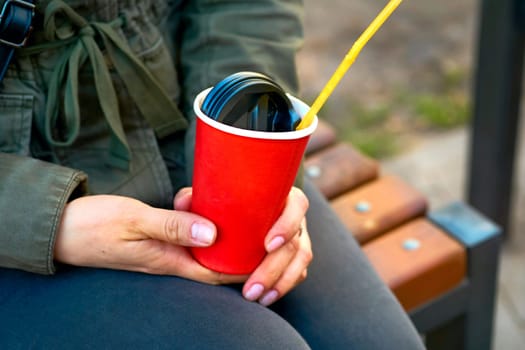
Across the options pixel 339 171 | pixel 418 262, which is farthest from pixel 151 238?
pixel 339 171

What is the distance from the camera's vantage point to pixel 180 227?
0.87 m

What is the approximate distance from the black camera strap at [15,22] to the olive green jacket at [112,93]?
0.03 meters

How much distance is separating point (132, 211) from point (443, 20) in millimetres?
2805

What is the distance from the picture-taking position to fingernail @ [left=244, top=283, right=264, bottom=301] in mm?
947

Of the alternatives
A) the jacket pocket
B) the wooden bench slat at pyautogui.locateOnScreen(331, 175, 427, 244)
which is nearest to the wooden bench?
the wooden bench slat at pyautogui.locateOnScreen(331, 175, 427, 244)

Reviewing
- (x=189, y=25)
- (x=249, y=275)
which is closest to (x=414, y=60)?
(x=189, y=25)

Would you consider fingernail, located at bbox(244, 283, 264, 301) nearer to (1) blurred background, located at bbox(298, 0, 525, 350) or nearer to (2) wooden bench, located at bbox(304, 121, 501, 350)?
(2) wooden bench, located at bbox(304, 121, 501, 350)

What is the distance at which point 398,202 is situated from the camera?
1.53m

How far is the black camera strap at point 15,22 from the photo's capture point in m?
0.93

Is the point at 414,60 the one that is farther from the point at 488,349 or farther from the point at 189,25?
the point at 189,25

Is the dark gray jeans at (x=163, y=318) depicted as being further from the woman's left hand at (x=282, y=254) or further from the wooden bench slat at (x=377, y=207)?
the wooden bench slat at (x=377, y=207)

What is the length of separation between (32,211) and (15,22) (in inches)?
9.5

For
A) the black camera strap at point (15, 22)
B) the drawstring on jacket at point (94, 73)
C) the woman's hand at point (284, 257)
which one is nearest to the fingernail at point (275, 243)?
the woman's hand at point (284, 257)

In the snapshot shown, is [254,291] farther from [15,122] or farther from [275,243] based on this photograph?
[15,122]
